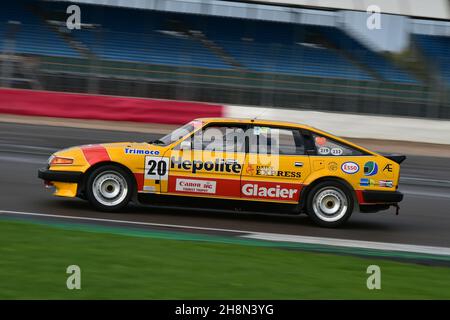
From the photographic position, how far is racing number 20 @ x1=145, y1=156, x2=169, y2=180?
10.2 m

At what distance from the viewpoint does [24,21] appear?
100.0ft

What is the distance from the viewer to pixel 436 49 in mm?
29984

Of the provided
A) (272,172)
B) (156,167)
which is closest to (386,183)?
(272,172)

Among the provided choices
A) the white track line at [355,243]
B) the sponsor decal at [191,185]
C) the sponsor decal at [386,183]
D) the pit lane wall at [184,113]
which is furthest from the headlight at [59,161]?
the pit lane wall at [184,113]

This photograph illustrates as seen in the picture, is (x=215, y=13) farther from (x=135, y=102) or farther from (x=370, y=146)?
(x=370, y=146)

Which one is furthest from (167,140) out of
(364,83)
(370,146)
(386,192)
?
(364,83)

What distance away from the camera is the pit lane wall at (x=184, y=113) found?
79.8 feet

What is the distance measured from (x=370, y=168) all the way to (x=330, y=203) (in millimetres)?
699

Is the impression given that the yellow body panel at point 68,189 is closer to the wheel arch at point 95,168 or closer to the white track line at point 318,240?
the wheel arch at point 95,168

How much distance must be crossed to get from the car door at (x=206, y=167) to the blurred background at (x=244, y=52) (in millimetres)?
14532

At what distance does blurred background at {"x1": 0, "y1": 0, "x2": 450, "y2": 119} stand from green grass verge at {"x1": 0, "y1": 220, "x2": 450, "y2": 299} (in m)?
16.5

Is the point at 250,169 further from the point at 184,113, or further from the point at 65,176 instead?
the point at 184,113

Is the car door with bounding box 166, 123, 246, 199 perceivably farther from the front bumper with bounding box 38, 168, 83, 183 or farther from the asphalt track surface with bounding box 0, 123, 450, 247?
the front bumper with bounding box 38, 168, 83, 183

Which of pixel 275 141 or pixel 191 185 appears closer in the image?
pixel 191 185
